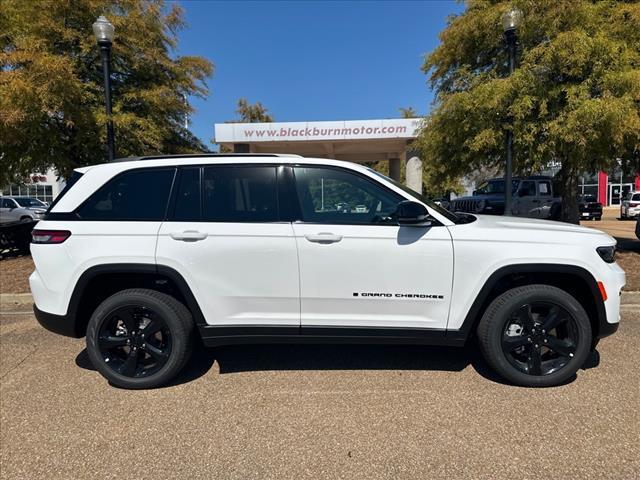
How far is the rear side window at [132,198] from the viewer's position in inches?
129

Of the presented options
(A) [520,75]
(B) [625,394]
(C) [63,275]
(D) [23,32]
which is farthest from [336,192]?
(D) [23,32]

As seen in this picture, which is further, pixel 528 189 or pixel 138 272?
pixel 528 189

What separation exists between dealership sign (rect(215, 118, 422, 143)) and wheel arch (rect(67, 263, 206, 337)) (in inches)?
547

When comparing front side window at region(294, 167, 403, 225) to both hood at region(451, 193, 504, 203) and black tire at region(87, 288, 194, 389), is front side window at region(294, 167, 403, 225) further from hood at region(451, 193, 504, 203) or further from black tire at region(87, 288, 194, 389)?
hood at region(451, 193, 504, 203)

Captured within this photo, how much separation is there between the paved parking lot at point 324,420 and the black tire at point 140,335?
0.15 meters

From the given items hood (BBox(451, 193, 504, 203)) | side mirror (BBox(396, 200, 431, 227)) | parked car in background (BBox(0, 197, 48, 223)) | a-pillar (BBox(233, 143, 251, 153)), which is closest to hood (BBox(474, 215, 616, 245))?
side mirror (BBox(396, 200, 431, 227))

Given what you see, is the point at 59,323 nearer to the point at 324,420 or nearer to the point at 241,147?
the point at 324,420

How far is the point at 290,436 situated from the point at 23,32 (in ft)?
30.6

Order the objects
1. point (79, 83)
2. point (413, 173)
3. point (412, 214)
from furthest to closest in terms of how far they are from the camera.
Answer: point (413, 173) → point (79, 83) → point (412, 214)

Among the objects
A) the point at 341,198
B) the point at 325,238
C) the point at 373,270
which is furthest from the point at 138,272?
the point at 373,270

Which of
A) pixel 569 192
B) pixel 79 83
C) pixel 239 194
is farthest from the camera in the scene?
pixel 569 192

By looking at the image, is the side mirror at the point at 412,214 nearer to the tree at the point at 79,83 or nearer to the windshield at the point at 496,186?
the tree at the point at 79,83

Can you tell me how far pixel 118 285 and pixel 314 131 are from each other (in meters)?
14.0

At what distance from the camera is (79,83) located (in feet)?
25.3
